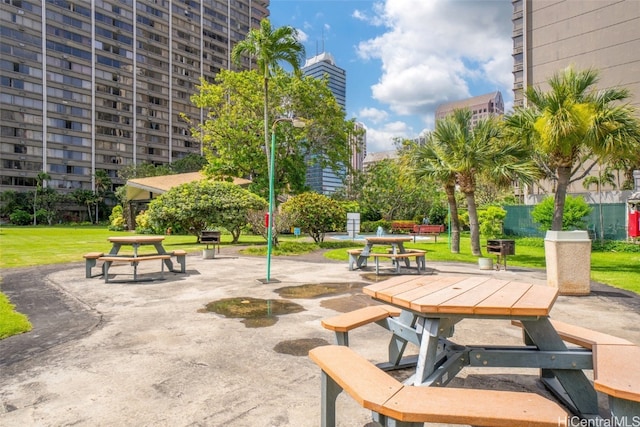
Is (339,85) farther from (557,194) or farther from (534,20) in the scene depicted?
(557,194)

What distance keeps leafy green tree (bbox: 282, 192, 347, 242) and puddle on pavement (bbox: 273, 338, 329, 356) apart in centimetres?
1460

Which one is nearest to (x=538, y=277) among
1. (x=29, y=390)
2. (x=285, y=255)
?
(x=285, y=255)

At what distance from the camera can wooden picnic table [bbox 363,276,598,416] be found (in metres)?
2.76

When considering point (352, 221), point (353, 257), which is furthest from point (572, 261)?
point (352, 221)

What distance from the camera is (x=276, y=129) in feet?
82.8

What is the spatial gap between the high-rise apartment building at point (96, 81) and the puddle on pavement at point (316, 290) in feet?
236

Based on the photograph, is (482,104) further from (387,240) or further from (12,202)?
(387,240)

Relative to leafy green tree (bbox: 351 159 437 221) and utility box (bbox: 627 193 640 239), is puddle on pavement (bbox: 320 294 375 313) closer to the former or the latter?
utility box (bbox: 627 193 640 239)

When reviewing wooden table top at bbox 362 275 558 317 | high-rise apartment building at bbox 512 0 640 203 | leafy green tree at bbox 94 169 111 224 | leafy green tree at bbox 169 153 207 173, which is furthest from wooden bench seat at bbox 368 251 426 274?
leafy green tree at bbox 94 169 111 224

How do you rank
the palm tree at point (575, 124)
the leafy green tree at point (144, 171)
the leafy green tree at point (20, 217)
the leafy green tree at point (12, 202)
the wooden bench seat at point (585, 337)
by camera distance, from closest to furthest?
1. the wooden bench seat at point (585, 337)
2. the palm tree at point (575, 124)
3. the leafy green tree at point (20, 217)
4. the leafy green tree at point (12, 202)
5. the leafy green tree at point (144, 171)

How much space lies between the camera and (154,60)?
3120 inches

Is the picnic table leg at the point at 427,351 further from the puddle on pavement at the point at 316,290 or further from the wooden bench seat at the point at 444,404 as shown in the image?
the puddle on pavement at the point at 316,290

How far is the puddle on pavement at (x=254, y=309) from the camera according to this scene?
5883mm

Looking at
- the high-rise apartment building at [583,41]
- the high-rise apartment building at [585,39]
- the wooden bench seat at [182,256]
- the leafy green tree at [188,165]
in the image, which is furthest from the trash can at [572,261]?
the leafy green tree at [188,165]
